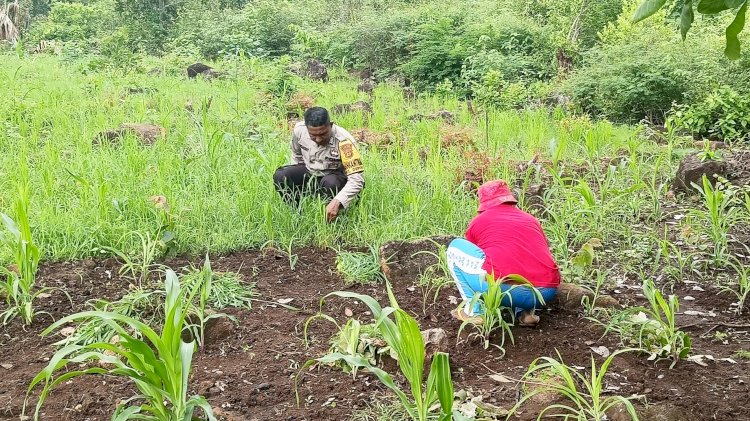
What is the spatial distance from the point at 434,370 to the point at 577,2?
12220 mm

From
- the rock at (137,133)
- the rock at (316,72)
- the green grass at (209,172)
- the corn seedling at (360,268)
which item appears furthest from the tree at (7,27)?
the corn seedling at (360,268)

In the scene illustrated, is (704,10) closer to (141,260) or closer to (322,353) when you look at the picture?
(322,353)

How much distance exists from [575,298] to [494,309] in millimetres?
687

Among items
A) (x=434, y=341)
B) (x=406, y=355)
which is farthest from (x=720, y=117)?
(x=406, y=355)

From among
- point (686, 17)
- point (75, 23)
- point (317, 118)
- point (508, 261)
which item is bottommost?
point (508, 261)

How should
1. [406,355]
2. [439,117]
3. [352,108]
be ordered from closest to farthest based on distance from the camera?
[406,355]
[439,117]
[352,108]

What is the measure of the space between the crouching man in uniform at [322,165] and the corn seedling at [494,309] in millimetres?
1612

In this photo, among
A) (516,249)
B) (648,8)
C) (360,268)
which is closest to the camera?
(648,8)

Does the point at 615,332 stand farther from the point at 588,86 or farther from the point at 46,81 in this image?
the point at 46,81

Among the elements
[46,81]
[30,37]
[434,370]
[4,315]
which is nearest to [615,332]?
[434,370]

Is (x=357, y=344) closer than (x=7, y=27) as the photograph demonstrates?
Yes

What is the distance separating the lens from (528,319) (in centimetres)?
303

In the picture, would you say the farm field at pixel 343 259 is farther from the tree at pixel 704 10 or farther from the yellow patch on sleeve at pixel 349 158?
the tree at pixel 704 10

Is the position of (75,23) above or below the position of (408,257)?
above
